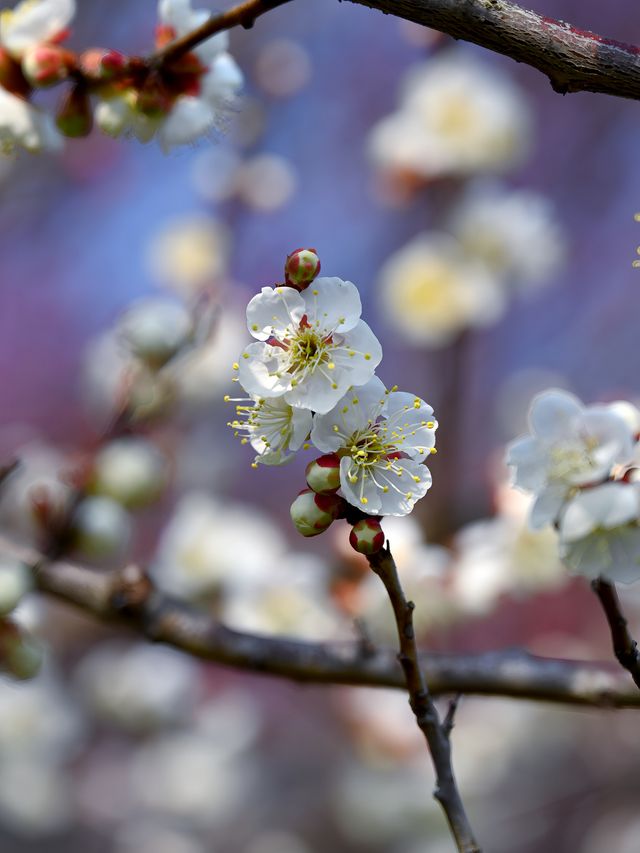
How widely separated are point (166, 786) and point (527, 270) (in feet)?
6.83

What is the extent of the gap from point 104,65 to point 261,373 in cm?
51

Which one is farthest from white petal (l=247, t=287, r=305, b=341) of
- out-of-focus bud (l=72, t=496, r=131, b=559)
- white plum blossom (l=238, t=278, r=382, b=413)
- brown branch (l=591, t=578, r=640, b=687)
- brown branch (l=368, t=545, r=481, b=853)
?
out-of-focus bud (l=72, t=496, r=131, b=559)

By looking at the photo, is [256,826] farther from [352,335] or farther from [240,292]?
[352,335]

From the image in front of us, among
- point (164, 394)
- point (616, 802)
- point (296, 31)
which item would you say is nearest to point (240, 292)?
point (296, 31)

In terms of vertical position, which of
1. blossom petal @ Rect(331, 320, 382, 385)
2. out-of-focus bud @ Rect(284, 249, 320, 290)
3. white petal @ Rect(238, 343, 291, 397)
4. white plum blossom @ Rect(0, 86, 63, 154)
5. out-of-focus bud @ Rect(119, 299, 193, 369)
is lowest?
white petal @ Rect(238, 343, 291, 397)

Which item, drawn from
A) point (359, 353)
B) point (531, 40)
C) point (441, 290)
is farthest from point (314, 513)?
point (441, 290)

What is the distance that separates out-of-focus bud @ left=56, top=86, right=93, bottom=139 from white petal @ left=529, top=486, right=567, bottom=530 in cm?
75

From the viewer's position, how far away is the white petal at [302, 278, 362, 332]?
80 cm

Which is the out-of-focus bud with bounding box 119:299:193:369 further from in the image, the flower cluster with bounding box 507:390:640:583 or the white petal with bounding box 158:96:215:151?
the flower cluster with bounding box 507:390:640:583

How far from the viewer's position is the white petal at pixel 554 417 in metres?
0.89

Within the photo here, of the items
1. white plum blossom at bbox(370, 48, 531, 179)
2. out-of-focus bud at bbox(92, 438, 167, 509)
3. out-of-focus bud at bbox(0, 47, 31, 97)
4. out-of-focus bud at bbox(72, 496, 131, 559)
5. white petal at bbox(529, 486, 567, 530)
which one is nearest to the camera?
white petal at bbox(529, 486, 567, 530)

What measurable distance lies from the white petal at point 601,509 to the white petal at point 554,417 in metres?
0.07

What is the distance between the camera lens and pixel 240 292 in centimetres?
311

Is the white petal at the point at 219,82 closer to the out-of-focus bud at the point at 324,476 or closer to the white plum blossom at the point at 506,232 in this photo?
the out-of-focus bud at the point at 324,476
